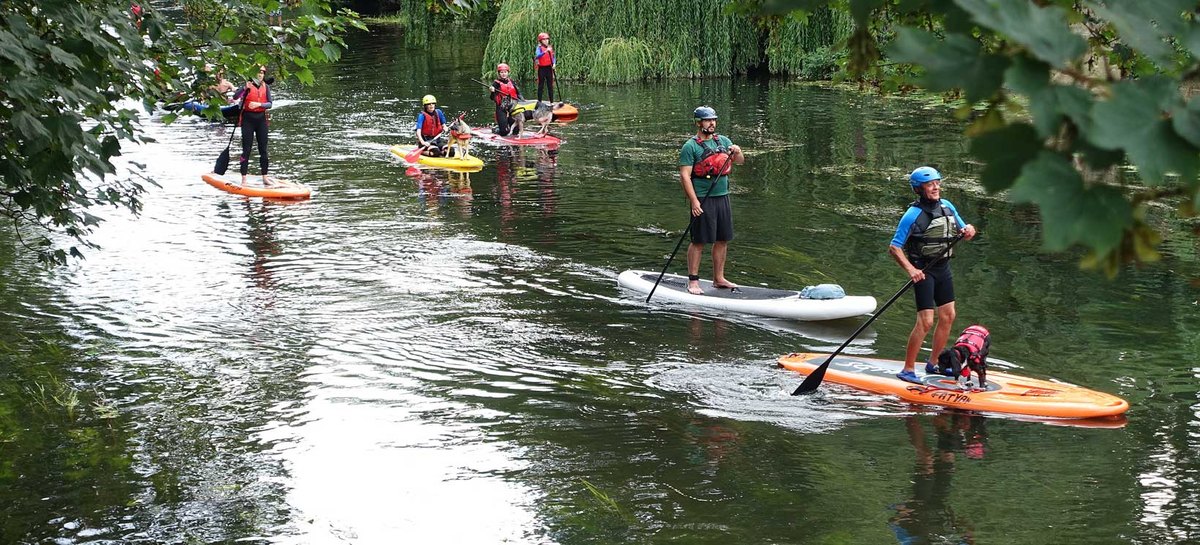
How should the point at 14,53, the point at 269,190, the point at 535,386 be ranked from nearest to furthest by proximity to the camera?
1. the point at 14,53
2. the point at 535,386
3. the point at 269,190

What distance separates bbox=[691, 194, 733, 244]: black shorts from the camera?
11.6m

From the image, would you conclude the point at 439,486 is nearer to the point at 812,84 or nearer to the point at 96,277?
the point at 96,277

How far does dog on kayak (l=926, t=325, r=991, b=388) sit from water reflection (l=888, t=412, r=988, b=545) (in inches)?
12.5

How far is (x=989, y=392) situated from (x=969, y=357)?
0.28 m

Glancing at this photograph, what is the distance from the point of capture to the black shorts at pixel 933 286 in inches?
347

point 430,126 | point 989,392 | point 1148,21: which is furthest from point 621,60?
point 1148,21

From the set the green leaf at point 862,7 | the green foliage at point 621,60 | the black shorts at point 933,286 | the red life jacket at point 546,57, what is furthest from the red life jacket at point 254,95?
the green leaf at point 862,7

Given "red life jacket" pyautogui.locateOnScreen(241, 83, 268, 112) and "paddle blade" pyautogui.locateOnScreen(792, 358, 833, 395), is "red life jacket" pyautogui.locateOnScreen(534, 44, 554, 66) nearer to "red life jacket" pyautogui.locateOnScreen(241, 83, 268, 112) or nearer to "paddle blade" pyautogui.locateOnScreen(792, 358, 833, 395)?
"red life jacket" pyautogui.locateOnScreen(241, 83, 268, 112)

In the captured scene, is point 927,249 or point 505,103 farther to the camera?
point 505,103

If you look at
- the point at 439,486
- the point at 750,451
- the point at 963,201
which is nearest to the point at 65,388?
the point at 439,486

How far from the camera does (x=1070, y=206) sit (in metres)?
2.06

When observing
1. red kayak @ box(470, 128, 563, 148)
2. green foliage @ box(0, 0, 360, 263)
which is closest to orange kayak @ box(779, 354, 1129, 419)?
green foliage @ box(0, 0, 360, 263)

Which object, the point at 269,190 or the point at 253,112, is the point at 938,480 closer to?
the point at 253,112

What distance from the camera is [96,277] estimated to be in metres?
12.9
